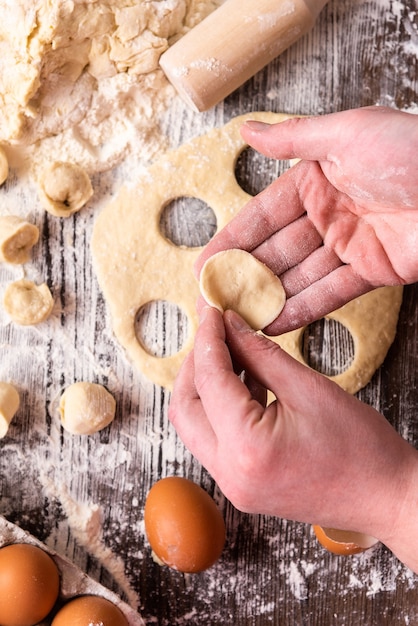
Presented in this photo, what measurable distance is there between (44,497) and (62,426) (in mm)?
141

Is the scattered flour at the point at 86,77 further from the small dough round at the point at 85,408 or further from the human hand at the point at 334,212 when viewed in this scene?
the small dough round at the point at 85,408

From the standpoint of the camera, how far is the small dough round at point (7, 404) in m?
1.23

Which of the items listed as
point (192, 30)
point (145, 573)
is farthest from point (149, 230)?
point (145, 573)

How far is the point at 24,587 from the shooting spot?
3.63 feet

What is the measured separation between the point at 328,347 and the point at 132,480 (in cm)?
47

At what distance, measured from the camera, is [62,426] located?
51.8 inches

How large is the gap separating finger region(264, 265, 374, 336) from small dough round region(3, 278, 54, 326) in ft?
1.43

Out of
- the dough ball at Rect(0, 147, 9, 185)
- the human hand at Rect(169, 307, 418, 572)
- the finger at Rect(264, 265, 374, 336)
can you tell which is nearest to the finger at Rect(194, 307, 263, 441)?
the human hand at Rect(169, 307, 418, 572)

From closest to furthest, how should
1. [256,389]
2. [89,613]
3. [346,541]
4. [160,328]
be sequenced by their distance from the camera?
[256,389] < [89,613] < [346,541] < [160,328]

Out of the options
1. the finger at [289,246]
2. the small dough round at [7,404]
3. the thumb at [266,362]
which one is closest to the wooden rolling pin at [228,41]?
the finger at [289,246]

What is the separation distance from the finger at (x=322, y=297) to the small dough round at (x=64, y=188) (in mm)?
452

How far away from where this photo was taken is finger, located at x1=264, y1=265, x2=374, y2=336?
1.14 metres

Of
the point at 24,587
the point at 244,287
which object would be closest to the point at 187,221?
the point at 244,287

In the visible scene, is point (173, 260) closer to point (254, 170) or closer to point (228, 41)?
point (254, 170)
